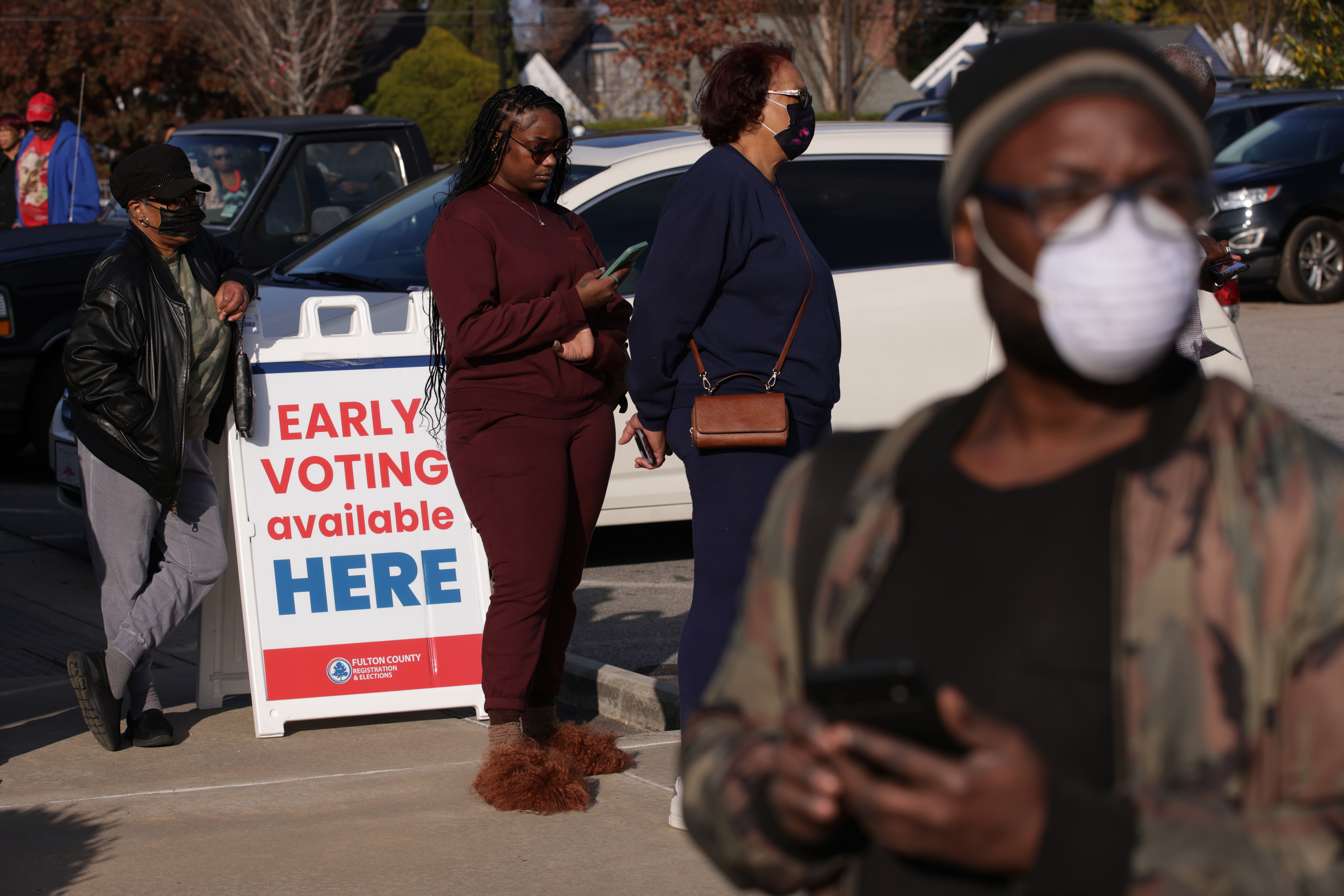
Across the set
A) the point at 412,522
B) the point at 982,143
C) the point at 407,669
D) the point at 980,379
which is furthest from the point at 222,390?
the point at 982,143

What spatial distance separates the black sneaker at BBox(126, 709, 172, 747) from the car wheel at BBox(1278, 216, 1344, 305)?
1408cm

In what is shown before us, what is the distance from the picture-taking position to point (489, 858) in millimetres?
3797

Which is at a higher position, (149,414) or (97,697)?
(149,414)

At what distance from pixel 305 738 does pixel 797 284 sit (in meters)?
2.39

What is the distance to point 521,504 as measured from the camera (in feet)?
13.4

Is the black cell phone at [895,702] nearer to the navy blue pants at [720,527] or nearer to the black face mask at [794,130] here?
the navy blue pants at [720,527]

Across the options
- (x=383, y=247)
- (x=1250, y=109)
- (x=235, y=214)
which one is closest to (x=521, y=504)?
(x=383, y=247)

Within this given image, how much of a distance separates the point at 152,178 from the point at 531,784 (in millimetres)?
2261

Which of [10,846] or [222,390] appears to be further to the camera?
[222,390]

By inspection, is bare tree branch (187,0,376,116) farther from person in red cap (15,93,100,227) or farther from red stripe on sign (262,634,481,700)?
red stripe on sign (262,634,481,700)

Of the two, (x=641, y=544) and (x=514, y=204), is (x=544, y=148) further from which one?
(x=641, y=544)

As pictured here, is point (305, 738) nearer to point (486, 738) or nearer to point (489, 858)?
point (486, 738)

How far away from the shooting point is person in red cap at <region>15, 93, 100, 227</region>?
10.7 m

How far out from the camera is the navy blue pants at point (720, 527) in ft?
12.3
